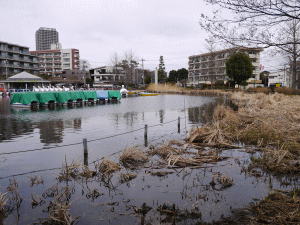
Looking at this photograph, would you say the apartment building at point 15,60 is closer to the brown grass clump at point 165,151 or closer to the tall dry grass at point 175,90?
the tall dry grass at point 175,90

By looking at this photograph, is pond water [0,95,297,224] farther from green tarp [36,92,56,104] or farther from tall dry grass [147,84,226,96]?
tall dry grass [147,84,226,96]

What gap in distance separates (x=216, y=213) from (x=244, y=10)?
16.0 feet

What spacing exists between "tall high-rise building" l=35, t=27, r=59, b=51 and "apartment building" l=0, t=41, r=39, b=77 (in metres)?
134

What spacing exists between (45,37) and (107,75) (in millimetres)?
143507

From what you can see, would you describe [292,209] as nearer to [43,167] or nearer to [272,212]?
[272,212]

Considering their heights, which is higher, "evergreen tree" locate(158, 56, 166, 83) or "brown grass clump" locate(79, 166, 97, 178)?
"evergreen tree" locate(158, 56, 166, 83)

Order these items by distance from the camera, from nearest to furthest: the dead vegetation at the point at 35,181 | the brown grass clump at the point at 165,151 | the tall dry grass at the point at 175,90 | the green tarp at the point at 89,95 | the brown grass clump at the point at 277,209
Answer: the brown grass clump at the point at 277,209
the dead vegetation at the point at 35,181
the brown grass clump at the point at 165,151
the green tarp at the point at 89,95
the tall dry grass at the point at 175,90

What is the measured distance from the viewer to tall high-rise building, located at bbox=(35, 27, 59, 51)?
19600 cm

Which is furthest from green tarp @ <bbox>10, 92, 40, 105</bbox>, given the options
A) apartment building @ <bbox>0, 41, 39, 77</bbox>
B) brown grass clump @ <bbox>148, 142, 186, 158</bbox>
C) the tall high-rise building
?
the tall high-rise building

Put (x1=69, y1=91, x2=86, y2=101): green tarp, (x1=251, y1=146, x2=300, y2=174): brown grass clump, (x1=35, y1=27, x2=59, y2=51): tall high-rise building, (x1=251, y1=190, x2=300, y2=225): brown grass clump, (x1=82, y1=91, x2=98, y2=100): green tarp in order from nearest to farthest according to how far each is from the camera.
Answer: (x1=251, y1=190, x2=300, y2=225): brown grass clump, (x1=251, y1=146, x2=300, y2=174): brown grass clump, (x1=69, y1=91, x2=86, y2=101): green tarp, (x1=82, y1=91, x2=98, y2=100): green tarp, (x1=35, y1=27, x2=59, y2=51): tall high-rise building

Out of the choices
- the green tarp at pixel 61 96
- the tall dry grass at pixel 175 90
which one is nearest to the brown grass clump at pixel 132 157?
the green tarp at pixel 61 96

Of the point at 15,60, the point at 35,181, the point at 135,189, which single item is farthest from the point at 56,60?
the point at 135,189

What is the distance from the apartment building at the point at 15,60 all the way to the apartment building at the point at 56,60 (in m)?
15.9

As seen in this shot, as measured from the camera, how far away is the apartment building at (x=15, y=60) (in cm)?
6512
